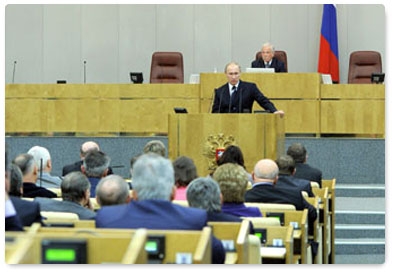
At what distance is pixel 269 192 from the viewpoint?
691 cm

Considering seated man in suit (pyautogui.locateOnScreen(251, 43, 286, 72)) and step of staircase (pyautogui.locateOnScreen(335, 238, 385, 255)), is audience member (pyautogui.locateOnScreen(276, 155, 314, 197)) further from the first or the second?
seated man in suit (pyautogui.locateOnScreen(251, 43, 286, 72))

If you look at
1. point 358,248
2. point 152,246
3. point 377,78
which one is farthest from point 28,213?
point 377,78

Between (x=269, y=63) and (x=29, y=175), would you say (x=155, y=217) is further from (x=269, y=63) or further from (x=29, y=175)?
(x=269, y=63)

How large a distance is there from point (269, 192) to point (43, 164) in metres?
1.83

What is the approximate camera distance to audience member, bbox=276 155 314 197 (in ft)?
24.7

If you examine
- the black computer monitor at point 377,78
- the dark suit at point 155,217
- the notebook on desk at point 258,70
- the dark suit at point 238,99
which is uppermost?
the notebook on desk at point 258,70

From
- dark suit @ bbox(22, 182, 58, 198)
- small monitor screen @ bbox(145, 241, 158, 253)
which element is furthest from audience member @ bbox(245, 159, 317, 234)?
small monitor screen @ bbox(145, 241, 158, 253)

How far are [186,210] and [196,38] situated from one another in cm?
1200

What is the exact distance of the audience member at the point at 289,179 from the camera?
7.54 m

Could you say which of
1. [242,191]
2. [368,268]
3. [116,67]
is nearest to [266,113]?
[242,191]

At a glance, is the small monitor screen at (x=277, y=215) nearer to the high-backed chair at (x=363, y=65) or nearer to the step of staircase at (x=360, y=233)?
the step of staircase at (x=360, y=233)

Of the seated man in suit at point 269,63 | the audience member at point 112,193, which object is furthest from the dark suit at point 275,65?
the audience member at point 112,193

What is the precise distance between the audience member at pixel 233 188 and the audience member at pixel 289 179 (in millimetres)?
1619

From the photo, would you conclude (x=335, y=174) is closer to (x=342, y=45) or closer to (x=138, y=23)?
(x=342, y=45)
